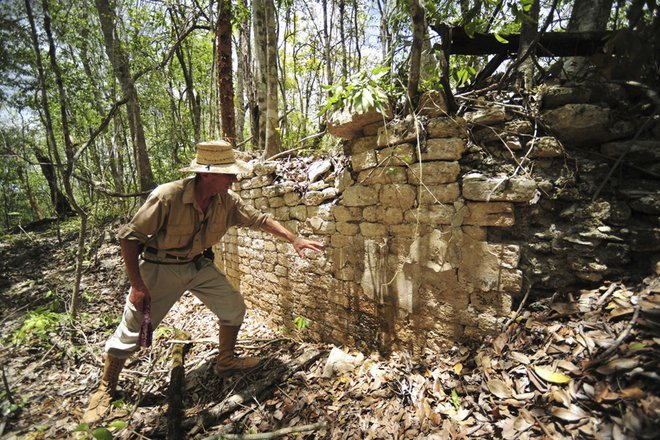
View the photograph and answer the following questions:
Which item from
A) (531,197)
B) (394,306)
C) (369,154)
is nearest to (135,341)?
(394,306)

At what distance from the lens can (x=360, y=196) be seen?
108 inches

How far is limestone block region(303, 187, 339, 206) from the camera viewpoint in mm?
3033

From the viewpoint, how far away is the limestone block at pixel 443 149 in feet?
7.10

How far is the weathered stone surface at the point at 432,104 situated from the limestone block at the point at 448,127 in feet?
0.21

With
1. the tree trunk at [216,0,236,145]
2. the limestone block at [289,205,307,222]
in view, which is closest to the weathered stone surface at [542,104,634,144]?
the limestone block at [289,205,307,222]

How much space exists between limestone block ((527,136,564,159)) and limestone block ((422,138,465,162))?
0.46 metres

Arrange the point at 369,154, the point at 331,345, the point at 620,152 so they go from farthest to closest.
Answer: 1. the point at 331,345
2. the point at 369,154
3. the point at 620,152

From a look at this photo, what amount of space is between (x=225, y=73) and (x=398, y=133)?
5.06 meters

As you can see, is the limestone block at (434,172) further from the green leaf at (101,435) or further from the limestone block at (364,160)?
the green leaf at (101,435)

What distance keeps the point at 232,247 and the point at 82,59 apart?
24.3 feet

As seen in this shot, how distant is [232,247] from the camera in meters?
4.73

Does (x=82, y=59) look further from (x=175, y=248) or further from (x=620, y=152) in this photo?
(x=620, y=152)

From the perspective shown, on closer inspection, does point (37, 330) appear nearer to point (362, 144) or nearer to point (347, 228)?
point (347, 228)

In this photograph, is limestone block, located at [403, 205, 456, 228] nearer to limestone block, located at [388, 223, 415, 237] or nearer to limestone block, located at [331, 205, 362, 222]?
limestone block, located at [388, 223, 415, 237]
